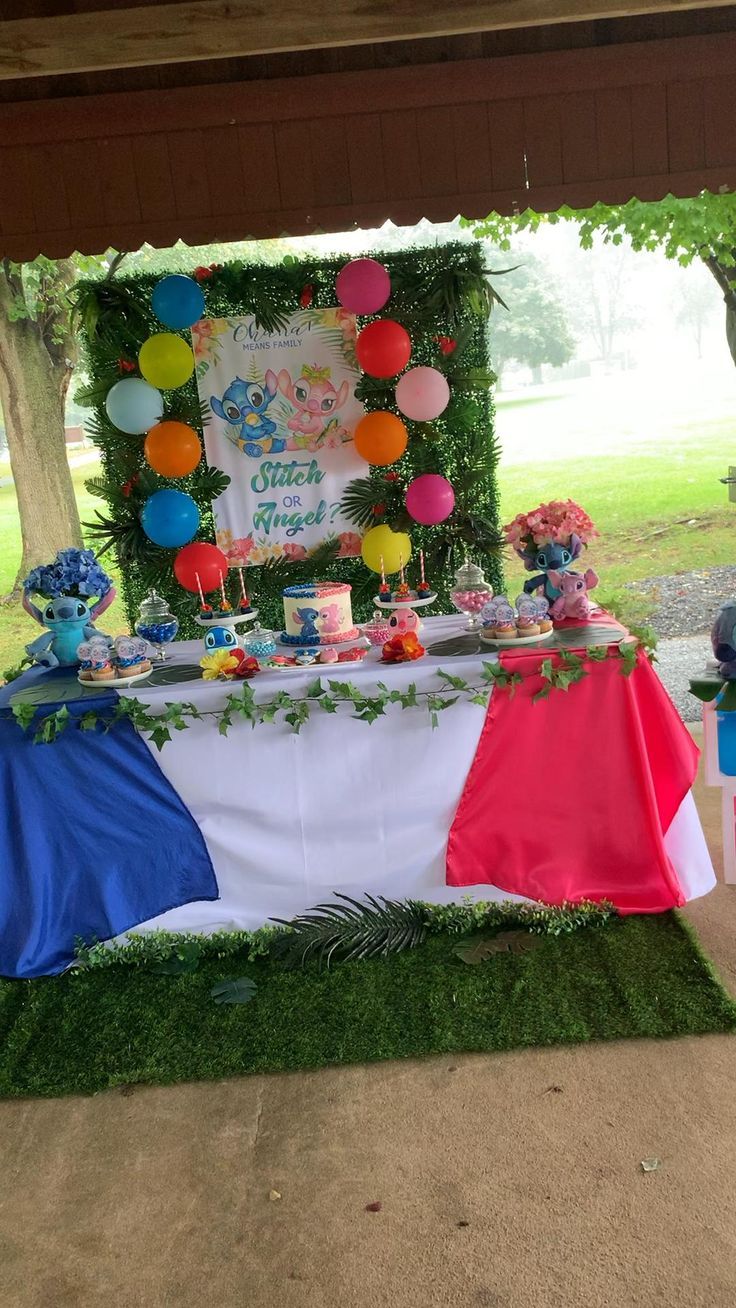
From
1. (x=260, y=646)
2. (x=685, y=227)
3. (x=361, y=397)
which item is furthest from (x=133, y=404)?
(x=685, y=227)

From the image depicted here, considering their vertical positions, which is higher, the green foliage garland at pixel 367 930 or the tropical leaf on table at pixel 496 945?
the green foliage garland at pixel 367 930

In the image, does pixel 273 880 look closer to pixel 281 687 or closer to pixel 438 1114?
pixel 281 687

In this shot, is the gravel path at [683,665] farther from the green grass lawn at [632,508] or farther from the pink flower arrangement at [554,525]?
the pink flower arrangement at [554,525]

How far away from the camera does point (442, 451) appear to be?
520 cm

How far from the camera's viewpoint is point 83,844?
10.5ft

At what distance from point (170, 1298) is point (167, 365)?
3.71 m

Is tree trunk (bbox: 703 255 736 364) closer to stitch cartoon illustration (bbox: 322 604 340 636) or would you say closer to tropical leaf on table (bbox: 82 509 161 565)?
tropical leaf on table (bbox: 82 509 161 565)

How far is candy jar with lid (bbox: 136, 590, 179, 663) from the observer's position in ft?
11.8

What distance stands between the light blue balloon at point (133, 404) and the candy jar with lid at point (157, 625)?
1.47 meters

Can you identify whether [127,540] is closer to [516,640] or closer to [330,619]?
[330,619]

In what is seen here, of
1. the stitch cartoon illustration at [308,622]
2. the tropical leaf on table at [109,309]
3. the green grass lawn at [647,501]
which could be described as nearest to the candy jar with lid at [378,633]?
the stitch cartoon illustration at [308,622]

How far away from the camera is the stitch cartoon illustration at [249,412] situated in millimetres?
5090

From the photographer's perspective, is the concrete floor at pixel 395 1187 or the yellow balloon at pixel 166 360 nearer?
the concrete floor at pixel 395 1187

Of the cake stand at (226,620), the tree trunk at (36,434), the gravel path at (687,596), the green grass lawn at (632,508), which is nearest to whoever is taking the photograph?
the cake stand at (226,620)
